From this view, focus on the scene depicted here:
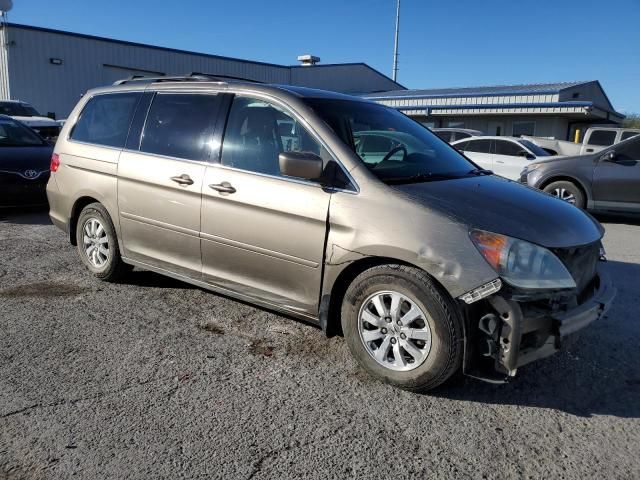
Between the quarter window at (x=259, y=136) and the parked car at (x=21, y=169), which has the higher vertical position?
the quarter window at (x=259, y=136)

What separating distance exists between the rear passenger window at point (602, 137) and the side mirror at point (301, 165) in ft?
49.3

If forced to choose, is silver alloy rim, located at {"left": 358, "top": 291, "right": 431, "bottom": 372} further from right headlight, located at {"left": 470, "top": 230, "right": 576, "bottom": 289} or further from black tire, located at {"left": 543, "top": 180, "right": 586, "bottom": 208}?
black tire, located at {"left": 543, "top": 180, "right": 586, "bottom": 208}

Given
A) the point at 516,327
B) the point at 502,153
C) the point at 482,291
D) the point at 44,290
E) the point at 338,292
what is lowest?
the point at 44,290

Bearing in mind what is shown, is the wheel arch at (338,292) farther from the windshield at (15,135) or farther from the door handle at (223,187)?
the windshield at (15,135)

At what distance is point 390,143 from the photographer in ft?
13.4

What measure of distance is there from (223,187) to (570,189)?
769cm

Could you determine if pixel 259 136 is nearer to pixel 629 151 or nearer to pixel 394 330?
pixel 394 330

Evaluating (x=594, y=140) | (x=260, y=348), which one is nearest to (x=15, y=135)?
(x=260, y=348)

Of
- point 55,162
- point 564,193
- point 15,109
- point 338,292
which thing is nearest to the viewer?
point 338,292

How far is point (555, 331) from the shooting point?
117 inches

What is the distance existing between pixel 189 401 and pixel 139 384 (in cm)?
39

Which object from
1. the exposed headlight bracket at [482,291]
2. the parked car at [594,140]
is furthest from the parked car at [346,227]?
the parked car at [594,140]

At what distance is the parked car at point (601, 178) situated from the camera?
30.0 ft

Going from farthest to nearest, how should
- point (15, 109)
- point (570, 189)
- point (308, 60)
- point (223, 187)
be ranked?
1. point (308, 60)
2. point (15, 109)
3. point (570, 189)
4. point (223, 187)
